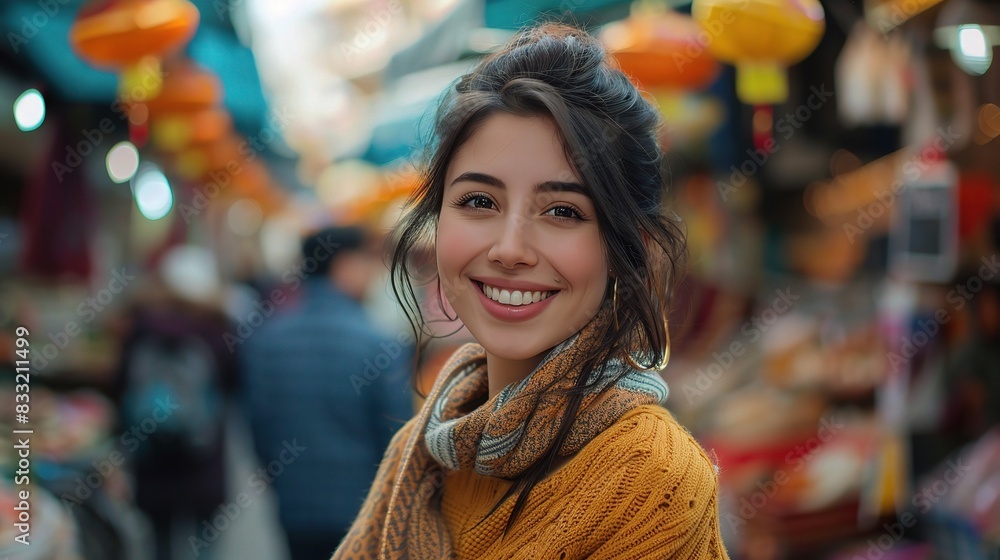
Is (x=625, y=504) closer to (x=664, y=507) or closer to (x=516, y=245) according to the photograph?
(x=664, y=507)

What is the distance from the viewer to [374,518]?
1.58 m

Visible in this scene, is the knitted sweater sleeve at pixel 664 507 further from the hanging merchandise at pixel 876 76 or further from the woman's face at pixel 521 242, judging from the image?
the hanging merchandise at pixel 876 76

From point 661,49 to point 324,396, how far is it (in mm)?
2017

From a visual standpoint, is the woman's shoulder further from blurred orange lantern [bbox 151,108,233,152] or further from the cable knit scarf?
blurred orange lantern [bbox 151,108,233,152]

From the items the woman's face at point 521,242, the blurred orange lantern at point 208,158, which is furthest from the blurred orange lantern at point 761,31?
the blurred orange lantern at point 208,158

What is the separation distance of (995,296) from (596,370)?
9.08 feet

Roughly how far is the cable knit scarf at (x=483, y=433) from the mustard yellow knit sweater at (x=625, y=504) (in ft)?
0.13

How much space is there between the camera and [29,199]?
4.29m

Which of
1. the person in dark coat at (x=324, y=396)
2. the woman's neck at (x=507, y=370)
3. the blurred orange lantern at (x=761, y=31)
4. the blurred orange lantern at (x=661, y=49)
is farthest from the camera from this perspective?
the person in dark coat at (x=324, y=396)

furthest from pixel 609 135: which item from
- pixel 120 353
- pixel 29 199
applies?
pixel 29 199

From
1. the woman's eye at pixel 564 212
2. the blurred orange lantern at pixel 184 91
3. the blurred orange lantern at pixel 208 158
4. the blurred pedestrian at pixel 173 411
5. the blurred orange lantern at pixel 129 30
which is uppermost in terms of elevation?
the woman's eye at pixel 564 212

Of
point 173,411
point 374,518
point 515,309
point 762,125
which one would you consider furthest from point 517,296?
point 173,411

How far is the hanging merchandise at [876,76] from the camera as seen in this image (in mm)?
3486

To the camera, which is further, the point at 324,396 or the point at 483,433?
the point at 324,396
